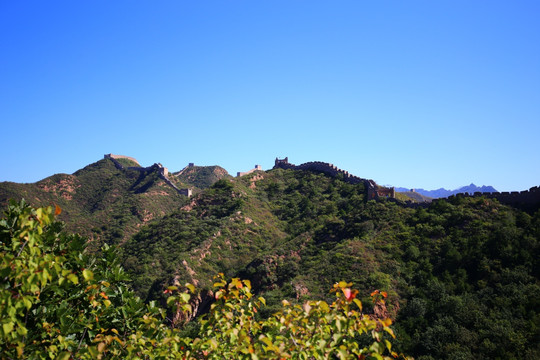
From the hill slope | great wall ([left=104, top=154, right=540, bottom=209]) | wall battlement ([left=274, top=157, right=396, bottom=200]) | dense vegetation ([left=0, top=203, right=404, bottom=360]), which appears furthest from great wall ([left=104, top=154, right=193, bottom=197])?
dense vegetation ([left=0, top=203, right=404, bottom=360])

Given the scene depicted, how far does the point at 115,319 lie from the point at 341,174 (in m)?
47.6

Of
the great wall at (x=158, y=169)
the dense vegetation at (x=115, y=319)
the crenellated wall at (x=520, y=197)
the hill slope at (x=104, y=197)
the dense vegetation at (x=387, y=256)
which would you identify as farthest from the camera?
the great wall at (x=158, y=169)

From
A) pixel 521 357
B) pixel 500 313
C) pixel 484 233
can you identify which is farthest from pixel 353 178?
pixel 521 357

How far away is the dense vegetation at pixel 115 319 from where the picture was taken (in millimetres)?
4934

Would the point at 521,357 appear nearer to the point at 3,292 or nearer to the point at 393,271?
the point at 393,271

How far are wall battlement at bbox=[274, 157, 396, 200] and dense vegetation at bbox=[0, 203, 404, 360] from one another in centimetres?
3670

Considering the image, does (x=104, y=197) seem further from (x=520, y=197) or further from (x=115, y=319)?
(x=115, y=319)

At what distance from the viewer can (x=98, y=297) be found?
8109 mm

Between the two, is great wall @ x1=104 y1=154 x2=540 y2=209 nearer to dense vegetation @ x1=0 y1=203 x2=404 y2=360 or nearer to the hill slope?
the hill slope

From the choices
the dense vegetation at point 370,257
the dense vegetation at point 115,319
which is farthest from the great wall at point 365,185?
the dense vegetation at point 115,319

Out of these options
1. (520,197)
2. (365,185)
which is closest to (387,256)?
(520,197)

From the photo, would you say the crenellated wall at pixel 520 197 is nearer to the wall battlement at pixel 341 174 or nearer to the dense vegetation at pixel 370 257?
the dense vegetation at pixel 370 257

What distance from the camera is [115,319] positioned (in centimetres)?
845

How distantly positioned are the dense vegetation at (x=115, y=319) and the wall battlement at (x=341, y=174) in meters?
36.7
